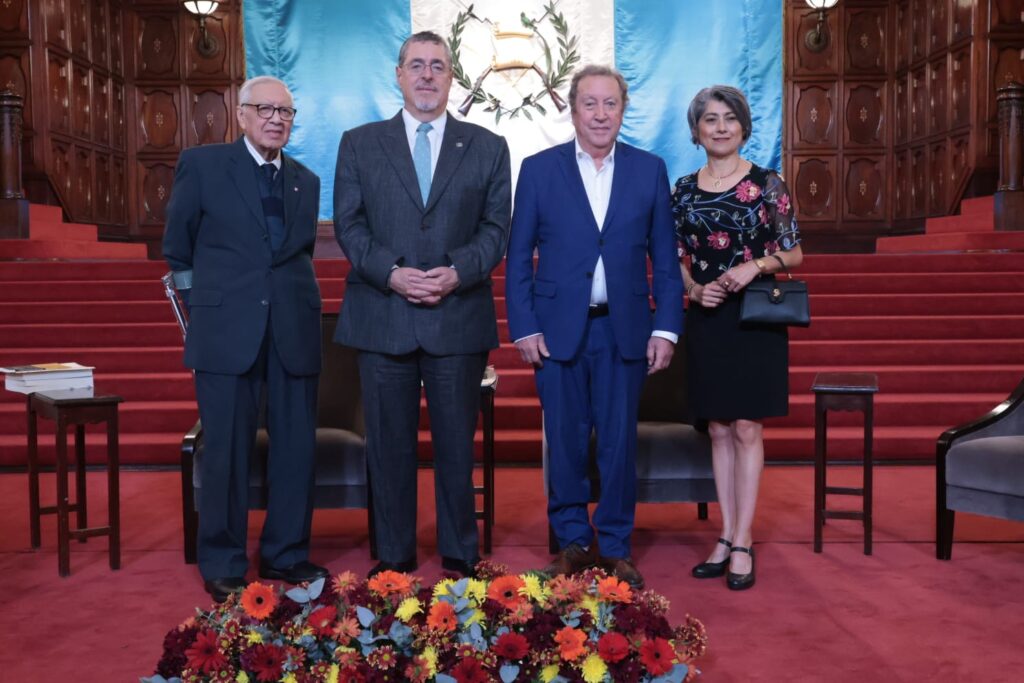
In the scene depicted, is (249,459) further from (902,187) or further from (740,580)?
(902,187)

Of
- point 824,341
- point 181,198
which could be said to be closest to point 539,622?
point 181,198

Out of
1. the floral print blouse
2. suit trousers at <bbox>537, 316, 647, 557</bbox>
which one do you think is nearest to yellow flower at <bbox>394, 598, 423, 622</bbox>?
suit trousers at <bbox>537, 316, 647, 557</bbox>

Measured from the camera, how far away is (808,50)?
10.7m

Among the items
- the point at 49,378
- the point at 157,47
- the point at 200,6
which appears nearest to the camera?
the point at 49,378

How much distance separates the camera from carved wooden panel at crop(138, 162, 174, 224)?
427 inches

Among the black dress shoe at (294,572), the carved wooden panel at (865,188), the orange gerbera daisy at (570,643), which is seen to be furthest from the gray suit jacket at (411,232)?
the carved wooden panel at (865,188)

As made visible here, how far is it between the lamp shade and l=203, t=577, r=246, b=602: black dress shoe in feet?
25.9

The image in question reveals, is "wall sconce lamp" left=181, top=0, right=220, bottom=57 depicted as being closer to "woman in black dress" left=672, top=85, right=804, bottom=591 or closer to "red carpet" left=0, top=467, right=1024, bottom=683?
"red carpet" left=0, top=467, right=1024, bottom=683

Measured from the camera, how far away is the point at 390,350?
311 cm

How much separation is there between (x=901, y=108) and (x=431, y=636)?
393 inches

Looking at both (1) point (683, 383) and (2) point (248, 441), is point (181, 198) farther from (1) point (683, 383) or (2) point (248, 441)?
(1) point (683, 383)

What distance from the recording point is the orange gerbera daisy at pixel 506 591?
2104 millimetres

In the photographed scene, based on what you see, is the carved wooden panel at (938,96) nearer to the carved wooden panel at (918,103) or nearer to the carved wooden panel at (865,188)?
the carved wooden panel at (918,103)

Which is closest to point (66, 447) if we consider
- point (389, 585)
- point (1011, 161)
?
point (389, 585)
